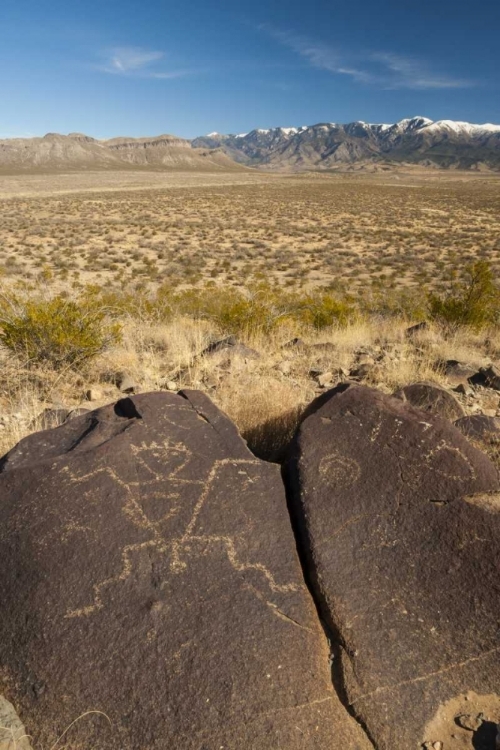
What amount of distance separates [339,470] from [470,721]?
4.09ft

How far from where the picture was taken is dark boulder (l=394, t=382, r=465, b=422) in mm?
4008

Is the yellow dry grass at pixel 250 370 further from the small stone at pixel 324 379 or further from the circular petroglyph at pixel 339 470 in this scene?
the circular petroglyph at pixel 339 470

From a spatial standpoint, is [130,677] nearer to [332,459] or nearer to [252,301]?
[332,459]

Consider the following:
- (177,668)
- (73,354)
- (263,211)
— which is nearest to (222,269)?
(73,354)

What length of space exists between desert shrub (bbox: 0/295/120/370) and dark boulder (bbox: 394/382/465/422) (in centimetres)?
347

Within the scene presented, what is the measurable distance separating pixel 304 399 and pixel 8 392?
2.96m

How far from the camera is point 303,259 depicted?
20.7 metres

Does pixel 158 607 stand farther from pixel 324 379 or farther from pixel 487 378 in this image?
pixel 487 378

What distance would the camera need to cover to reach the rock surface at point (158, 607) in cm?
171

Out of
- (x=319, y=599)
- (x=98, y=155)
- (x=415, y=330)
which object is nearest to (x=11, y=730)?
(x=319, y=599)

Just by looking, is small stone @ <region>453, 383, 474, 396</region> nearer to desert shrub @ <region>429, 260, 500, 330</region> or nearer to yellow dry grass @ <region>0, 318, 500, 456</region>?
yellow dry grass @ <region>0, 318, 500, 456</region>

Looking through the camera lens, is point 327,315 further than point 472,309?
Yes

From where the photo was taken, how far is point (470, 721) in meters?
1.76

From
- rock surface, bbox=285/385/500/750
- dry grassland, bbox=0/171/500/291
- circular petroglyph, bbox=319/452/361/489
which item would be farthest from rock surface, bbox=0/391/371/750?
dry grassland, bbox=0/171/500/291
